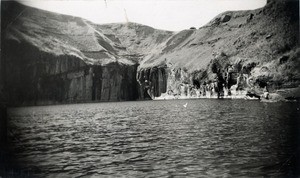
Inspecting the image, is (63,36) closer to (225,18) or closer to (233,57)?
(233,57)

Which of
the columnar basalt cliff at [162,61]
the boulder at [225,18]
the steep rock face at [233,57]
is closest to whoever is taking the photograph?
the steep rock face at [233,57]

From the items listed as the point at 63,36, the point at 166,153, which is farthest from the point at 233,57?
the point at 166,153

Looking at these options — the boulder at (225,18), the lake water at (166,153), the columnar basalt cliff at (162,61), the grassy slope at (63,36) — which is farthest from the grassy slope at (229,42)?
the lake water at (166,153)

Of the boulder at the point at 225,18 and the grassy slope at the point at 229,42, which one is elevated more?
the boulder at the point at 225,18

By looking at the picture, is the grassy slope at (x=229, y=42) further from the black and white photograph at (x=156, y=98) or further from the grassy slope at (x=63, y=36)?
the grassy slope at (x=63, y=36)

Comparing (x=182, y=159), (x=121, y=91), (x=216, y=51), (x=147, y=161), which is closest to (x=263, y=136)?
(x=182, y=159)

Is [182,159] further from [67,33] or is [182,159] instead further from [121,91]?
[121,91]
